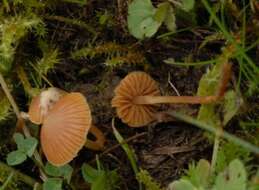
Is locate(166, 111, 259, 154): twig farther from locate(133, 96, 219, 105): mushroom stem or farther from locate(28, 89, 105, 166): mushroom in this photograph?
locate(28, 89, 105, 166): mushroom

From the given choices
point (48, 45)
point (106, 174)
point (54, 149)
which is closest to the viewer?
point (54, 149)

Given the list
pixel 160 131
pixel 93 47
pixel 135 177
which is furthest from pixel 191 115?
pixel 93 47

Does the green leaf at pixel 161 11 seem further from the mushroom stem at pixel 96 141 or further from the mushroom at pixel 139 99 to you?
the mushroom stem at pixel 96 141

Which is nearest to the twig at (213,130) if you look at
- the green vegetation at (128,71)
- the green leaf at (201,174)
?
the green vegetation at (128,71)

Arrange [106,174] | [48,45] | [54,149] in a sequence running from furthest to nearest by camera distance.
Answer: [48,45] < [106,174] < [54,149]

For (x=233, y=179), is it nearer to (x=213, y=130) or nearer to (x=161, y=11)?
(x=213, y=130)

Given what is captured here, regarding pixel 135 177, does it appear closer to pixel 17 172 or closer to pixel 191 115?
pixel 191 115
